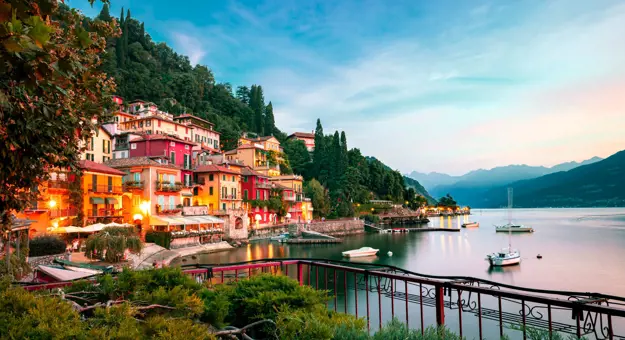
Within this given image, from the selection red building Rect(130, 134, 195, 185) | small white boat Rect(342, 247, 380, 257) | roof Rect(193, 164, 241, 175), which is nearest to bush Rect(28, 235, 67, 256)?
red building Rect(130, 134, 195, 185)

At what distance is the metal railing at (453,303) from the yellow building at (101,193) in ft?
52.4

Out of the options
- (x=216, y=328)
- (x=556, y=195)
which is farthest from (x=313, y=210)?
(x=556, y=195)

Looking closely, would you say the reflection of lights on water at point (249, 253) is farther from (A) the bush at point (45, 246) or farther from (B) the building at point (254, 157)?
(B) the building at point (254, 157)

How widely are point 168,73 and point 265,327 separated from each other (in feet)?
274

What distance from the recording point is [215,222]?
36531 mm

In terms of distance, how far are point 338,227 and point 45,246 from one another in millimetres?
40980

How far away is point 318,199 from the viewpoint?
196 ft

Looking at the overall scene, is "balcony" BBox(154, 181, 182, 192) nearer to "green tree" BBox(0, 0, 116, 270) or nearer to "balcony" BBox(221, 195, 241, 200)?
"balcony" BBox(221, 195, 241, 200)

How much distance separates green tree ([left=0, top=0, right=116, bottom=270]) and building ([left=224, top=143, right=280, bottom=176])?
172 ft

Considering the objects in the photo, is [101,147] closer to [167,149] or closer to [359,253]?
[167,149]

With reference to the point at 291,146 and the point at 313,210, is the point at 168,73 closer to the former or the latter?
the point at 291,146

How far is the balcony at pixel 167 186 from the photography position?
111 feet

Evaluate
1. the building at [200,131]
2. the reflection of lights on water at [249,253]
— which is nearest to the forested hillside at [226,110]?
the building at [200,131]

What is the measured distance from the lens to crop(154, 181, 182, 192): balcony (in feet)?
111
